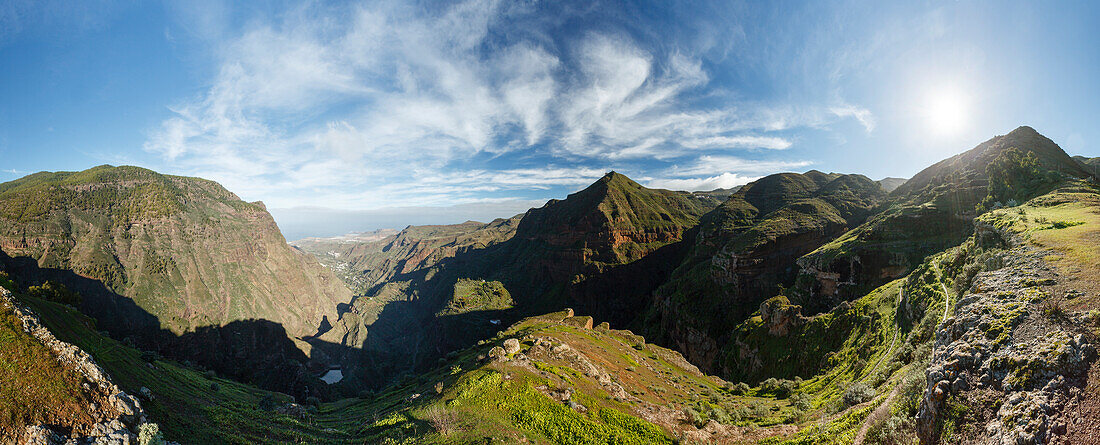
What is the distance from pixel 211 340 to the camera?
9019 cm

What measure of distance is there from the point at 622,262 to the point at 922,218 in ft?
250

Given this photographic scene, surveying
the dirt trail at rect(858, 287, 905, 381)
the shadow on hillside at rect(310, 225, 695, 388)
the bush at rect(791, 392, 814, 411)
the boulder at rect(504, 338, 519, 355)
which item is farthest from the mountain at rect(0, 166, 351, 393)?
the dirt trail at rect(858, 287, 905, 381)

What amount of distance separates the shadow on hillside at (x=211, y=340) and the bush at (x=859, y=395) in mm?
104339

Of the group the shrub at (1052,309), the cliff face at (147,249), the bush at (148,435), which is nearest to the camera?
the shrub at (1052,309)

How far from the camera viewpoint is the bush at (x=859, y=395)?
16294mm

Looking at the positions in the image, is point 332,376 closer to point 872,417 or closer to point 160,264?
point 160,264

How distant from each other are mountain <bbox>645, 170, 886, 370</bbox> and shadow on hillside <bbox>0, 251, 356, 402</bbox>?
95.7 m

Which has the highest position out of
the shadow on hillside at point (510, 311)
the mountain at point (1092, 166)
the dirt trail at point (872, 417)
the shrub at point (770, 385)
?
the mountain at point (1092, 166)

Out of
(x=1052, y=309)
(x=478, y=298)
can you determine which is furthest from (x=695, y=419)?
(x=478, y=298)

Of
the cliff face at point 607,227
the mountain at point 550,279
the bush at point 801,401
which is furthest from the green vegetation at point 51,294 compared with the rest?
the cliff face at point 607,227

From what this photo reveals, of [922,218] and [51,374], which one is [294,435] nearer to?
[51,374]

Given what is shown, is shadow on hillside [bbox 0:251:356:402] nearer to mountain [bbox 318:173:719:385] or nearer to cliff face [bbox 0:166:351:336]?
cliff face [bbox 0:166:351:336]

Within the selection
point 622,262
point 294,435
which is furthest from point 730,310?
point 294,435

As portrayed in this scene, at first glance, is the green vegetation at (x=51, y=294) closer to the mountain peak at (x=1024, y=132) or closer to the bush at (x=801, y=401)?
the bush at (x=801, y=401)
